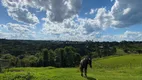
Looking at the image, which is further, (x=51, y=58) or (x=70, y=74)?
(x=51, y=58)

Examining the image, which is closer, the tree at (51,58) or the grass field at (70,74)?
the grass field at (70,74)

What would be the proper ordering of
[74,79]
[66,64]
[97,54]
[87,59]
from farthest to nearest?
[97,54] < [66,64] < [87,59] < [74,79]

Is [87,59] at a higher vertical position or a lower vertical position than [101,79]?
higher

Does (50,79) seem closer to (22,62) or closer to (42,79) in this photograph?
(42,79)

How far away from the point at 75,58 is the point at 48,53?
57.5ft

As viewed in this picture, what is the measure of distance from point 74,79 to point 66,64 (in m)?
89.2

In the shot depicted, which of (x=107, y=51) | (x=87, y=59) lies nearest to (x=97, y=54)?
(x=107, y=51)

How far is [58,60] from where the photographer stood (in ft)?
376

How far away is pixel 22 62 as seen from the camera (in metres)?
128

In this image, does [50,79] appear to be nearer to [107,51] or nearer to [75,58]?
[75,58]

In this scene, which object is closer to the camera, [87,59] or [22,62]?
[87,59]

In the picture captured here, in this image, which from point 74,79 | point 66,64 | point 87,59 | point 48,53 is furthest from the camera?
point 48,53

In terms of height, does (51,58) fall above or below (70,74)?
below

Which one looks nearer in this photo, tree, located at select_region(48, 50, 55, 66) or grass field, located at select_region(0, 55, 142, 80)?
grass field, located at select_region(0, 55, 142, 80)
